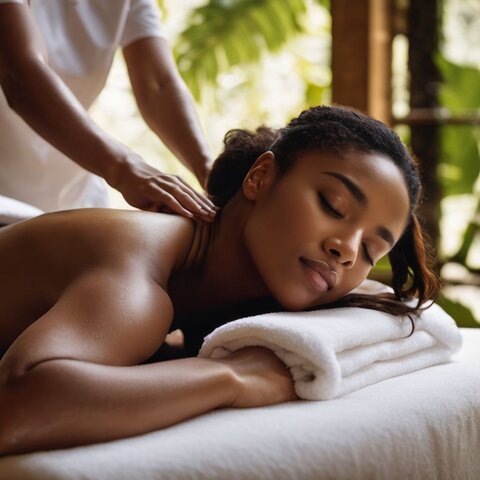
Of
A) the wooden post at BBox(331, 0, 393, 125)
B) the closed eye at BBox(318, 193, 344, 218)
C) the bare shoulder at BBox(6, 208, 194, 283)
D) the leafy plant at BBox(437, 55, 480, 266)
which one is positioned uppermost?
the closed eye at BBox(318, 193, 344, 218)

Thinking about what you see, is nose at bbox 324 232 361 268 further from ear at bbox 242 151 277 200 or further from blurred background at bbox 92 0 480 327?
blurred background at bbox 92 0 480 327

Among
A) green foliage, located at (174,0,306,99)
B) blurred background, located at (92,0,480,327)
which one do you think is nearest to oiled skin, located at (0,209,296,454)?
blurred background, located at (92,0,480,327)

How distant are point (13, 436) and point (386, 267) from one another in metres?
1.16

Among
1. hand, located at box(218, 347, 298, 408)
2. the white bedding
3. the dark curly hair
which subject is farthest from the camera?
the dark curly hair

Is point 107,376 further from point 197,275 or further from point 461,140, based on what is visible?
point 461,140

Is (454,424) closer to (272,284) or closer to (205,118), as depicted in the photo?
(272,284)

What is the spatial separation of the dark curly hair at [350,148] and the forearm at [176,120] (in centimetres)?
31

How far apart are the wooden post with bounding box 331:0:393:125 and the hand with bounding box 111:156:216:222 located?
4.68 feet

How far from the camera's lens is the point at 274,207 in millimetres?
1210

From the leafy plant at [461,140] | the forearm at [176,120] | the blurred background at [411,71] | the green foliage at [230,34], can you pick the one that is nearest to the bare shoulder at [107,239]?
the forearm at [176,120]

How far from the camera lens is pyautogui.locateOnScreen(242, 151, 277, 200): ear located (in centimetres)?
129

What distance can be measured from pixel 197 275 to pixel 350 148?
0.30 m

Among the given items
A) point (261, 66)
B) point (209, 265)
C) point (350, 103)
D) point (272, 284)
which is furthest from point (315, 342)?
point (261, 66)

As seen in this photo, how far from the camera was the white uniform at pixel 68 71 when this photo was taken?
6.08 feet
